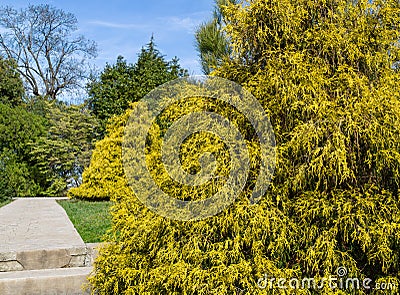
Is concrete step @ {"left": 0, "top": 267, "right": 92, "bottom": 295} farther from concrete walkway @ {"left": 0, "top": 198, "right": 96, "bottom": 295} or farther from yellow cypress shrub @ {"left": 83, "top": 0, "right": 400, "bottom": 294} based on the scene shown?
yellow cypress shrub @ {"left": 83, "top": 0, "right": 400, "bottom": 294}

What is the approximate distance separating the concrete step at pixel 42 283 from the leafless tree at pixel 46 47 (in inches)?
743

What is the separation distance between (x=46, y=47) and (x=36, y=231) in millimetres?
18535

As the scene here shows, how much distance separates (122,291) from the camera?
10.8ft

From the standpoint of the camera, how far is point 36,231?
6586 millimetres

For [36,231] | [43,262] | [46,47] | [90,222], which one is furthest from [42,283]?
[46,47]

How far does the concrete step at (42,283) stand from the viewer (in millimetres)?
4359

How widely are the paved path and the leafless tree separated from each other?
46.8 feet

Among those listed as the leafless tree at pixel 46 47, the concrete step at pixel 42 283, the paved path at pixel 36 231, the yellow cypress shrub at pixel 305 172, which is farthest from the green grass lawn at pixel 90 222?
the leafless tree at pixel 46 47

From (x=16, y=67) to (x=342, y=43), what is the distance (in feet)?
68.6

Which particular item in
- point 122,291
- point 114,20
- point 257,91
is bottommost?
Result: point 122,291

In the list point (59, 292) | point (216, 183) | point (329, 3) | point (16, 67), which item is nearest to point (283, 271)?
point (216, 183)

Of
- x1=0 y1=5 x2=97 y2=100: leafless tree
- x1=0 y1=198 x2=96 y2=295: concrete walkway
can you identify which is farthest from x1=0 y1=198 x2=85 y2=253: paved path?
x1=0 y1=5 x2=97 y2=100: leafless tree

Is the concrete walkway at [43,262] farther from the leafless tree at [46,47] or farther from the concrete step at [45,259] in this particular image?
the leafless tree at [46,47]

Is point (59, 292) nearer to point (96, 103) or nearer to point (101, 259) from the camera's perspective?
point (101, 259)
